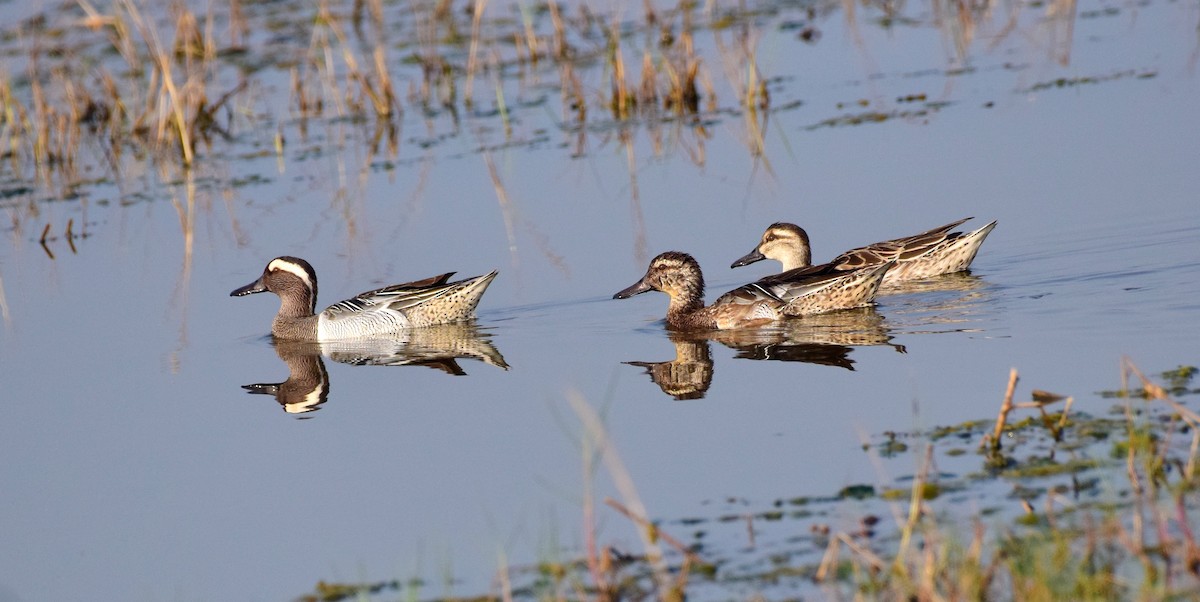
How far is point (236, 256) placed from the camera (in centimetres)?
1326

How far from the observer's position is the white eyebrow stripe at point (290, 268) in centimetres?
1191

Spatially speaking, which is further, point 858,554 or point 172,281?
point 172,281

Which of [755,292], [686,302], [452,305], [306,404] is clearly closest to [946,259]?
[755,292]

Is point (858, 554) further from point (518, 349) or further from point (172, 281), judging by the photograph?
point (172, 281)

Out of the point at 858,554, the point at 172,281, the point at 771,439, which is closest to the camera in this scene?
the point at 858,554

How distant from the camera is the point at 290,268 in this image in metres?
11.9

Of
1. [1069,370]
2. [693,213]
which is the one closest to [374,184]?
[693,213]

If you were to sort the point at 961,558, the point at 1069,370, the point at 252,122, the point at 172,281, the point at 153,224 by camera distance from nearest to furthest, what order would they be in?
the point at 961,558 < the point at 1069,370 < the point at 172,281 < the point at 153,224 < the point at 252,122

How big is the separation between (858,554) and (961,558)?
1.80 feet

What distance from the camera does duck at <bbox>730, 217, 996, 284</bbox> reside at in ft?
37.7

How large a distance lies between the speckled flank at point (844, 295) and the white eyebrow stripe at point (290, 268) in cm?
344

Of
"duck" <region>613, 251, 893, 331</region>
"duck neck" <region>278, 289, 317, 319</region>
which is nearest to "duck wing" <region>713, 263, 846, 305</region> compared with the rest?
"duck" <region>613, 251, 893, 331</region>

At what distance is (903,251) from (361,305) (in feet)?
12.4

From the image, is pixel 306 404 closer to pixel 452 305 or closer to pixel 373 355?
pixel 373 355
